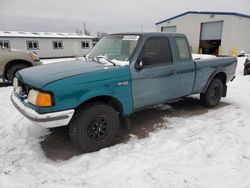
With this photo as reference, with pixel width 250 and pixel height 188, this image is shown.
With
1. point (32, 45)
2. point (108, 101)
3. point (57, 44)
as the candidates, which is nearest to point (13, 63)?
point (108, 101)

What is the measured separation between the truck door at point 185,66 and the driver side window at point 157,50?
305 millimetres

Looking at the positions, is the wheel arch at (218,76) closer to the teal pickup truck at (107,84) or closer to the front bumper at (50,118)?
the teal pickup truck at (107,84)

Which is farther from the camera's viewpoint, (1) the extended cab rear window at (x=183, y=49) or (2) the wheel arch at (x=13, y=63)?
(2) the wheel arch at (x=13, y=63)

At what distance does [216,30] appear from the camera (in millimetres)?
23484

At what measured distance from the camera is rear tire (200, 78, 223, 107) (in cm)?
548

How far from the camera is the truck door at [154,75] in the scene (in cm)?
376

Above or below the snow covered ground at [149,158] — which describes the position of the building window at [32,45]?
above

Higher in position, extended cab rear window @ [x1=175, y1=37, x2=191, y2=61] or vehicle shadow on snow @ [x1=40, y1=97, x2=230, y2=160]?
extended cab rear window @ [x1=175, y1=37, x2=191, y2=61]

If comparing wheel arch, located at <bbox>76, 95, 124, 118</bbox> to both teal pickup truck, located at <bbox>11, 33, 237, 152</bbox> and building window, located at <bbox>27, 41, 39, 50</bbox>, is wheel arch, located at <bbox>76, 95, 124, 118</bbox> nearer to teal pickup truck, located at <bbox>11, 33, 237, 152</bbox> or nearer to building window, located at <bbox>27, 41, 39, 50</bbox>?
teal pickup truck, located at <bbox>11, 33, 237, 152</bbox>

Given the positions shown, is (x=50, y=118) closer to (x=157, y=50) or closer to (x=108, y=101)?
(x=108, y=101)

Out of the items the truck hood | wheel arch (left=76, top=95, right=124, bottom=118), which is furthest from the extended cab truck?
wheel arch (left=76, top=95, right=124, bottom=118)

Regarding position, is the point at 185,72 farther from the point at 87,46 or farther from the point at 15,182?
the point at 87,46

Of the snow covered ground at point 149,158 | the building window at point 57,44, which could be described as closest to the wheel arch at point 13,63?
the snow covered ground at point 149,158

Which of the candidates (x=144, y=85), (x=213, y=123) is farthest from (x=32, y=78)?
(x=213, y=123)
